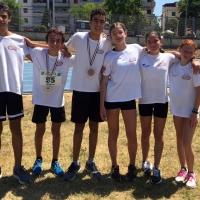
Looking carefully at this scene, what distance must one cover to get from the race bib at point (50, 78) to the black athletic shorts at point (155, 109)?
3.60 feet

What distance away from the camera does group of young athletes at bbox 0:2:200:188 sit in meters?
3.60

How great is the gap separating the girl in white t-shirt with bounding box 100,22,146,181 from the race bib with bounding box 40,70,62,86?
1.82ft

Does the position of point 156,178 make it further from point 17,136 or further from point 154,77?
point 17,136

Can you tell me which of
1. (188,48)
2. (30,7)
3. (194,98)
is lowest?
(194,98)

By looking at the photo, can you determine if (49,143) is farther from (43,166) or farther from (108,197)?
(108,197)

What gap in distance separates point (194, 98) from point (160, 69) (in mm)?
542

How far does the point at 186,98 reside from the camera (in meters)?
3.64

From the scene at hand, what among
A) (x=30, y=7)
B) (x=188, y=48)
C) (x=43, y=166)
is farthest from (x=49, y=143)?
(x=30, y=7)

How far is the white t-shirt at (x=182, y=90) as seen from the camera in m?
3.60

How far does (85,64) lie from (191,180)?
198cm

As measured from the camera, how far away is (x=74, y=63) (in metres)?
3.82

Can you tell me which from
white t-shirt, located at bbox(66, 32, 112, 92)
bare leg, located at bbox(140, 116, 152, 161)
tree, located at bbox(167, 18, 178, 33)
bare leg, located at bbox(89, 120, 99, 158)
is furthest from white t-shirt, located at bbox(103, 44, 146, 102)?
tree, located at bbox(167, 18, 178, 33)

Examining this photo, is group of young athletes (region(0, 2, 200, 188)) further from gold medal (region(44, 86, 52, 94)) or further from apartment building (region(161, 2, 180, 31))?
apartment building (region(161, 2, 180, 31))

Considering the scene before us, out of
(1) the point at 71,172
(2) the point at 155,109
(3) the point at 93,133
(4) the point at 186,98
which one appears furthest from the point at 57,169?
(4) the point at 186,98
